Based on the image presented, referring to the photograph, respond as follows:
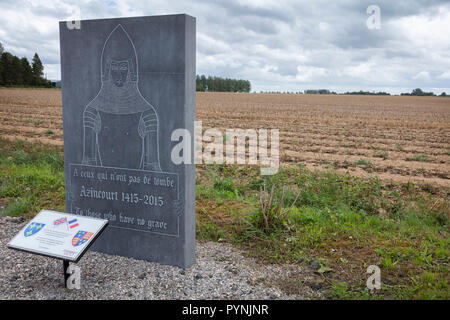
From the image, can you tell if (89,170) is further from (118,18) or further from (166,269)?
(118,18)

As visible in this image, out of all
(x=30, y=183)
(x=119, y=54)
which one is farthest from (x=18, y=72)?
(x=119, y=54)

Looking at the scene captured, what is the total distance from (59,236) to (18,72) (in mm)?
70280

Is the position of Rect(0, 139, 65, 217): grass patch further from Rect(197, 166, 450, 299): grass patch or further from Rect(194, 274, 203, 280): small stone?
Rect(194, 274, 203, 280): small stone

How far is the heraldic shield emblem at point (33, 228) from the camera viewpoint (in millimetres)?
3785

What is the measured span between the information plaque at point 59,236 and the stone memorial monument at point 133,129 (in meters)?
0.62

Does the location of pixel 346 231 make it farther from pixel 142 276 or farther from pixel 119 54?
pixel 119 54

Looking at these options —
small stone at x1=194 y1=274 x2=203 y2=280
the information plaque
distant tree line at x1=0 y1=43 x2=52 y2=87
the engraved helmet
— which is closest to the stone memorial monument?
the engraved helmet

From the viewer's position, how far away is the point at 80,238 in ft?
12.0

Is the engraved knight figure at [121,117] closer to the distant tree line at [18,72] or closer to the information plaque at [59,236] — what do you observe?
the information plaque at [59,236]

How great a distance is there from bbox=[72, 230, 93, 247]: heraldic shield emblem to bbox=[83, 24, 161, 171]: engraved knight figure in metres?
0.89

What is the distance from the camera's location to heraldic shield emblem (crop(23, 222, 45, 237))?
12.4ft
